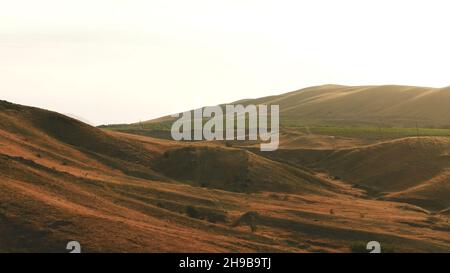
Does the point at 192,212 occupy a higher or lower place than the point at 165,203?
lower

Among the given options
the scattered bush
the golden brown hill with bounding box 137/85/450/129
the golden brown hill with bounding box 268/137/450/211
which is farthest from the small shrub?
the golden brown hill with bounding box 137/85/450/129

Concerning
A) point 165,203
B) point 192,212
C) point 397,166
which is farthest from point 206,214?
point 397,166

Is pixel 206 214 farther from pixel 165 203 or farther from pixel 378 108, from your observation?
pixel 378 108

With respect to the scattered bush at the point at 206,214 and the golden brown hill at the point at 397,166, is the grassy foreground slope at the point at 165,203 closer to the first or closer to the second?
the scattered bush at the point at 206,214

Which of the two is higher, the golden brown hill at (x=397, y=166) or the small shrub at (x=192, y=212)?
the golden brown hill at (x=397, y=166)

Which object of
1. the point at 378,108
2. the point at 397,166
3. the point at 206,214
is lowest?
Answer: the point at 206,214

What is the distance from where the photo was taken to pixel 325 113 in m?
130

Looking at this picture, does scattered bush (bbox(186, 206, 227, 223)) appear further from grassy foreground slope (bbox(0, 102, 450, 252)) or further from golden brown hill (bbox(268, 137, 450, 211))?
golden brown hill (bbox(268, 137, 450, 211))

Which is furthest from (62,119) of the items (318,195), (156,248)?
(156,248)

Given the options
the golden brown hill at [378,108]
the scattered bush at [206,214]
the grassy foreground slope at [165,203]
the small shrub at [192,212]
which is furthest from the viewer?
the golden brown hill at [378,108]

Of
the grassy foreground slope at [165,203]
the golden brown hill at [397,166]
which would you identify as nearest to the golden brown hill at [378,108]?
the golden brown hill at [397,166]

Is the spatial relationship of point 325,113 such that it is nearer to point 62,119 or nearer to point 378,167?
point 378,167

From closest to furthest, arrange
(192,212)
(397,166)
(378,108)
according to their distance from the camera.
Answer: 1. (192,212)
2. (397,166)
3. (378,108)

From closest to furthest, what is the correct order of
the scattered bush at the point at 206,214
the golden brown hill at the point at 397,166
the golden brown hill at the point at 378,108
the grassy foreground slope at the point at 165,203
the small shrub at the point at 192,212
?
the grassy foreground slope at the point at 165,203 < the scattered bush at the point at 206,214 < the small shrub at the point at 192,212 < the golden brown hill at the point at 397,166 < the golden brown hill at the point at 378,108
